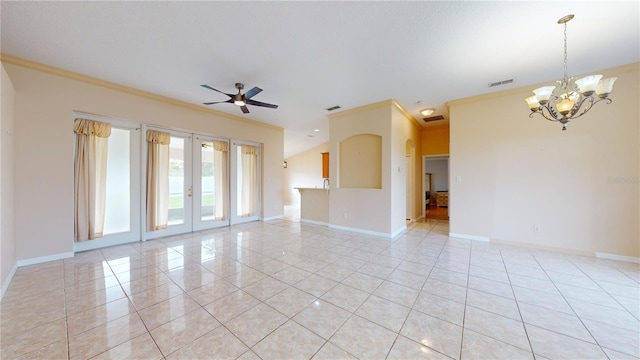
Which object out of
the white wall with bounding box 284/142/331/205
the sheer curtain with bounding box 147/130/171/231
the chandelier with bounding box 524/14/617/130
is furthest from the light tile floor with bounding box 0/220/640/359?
the white wall with bounding box 284/142/331/205

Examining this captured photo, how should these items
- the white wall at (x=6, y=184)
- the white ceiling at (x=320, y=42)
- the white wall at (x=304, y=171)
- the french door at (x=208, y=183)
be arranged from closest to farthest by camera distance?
the white ceiling at (x=320, y=42)
the white wall at (x=6, y=184)
the french door at (x=208, y=183)
the white wall at (x=304, y=171)

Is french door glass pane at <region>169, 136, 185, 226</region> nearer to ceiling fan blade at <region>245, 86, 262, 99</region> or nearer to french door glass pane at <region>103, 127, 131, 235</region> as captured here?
french door glass pane at <region>103, 127, 131, 235</region>

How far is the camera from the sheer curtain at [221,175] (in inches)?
215

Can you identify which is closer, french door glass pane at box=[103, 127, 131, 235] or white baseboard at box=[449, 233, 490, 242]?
french door glass pane at box=[103, 127, 131, 235]

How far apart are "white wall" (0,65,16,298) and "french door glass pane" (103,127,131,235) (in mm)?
1075

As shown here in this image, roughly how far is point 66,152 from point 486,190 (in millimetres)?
7414

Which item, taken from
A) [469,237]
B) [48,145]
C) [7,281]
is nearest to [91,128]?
[48,145]

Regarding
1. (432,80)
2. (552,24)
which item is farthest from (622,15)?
(432,80)

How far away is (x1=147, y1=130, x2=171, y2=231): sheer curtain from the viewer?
4.36 meters

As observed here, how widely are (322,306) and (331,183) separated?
3.69 m

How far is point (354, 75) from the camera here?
352 cm

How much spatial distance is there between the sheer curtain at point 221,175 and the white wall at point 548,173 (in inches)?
214

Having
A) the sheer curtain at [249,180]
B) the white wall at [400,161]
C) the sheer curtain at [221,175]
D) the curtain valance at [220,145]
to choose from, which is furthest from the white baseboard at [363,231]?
the curtain valance at [220,145]

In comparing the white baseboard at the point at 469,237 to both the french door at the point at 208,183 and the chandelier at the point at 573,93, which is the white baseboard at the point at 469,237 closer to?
the chandelier at the point at 573,93
